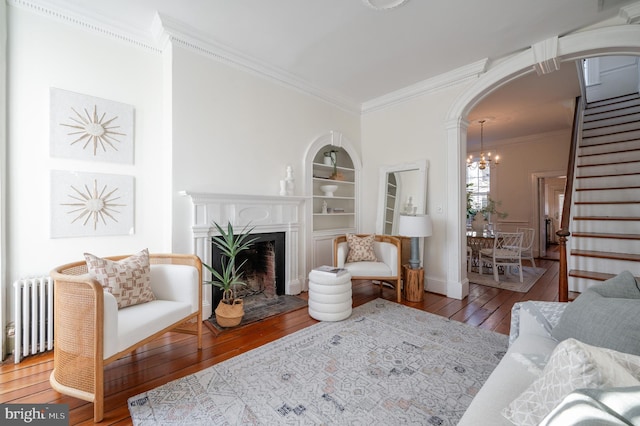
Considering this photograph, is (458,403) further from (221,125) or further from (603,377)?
(221,125)

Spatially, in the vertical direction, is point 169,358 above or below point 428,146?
below

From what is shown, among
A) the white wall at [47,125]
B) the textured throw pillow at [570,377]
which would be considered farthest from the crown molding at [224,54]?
the textured throw pillow at [570,377]

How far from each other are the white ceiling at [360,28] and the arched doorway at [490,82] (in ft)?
0.42

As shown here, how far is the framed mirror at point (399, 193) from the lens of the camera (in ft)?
13.2

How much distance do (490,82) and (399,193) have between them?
5.86 feet

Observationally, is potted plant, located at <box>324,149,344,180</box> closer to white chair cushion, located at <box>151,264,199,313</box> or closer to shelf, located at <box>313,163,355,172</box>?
shelf, located at <box>313,163,355,172</box>

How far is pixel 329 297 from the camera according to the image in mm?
2887

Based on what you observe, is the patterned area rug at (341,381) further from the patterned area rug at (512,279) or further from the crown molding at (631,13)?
the crown molding at (631,13)

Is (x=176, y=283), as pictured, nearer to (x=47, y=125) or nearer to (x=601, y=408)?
(x=47, y=125)

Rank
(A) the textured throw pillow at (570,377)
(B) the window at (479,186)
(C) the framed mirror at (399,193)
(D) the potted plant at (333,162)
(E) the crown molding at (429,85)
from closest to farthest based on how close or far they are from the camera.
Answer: (A) the textured throw pillow at (570,377) < (E) the crown molding at (429,85) < (C) the framed mirror at (399,193) < (D) the potted plant at (333,162) < (B) the window at (479,186)

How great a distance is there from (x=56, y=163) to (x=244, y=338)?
222 cm

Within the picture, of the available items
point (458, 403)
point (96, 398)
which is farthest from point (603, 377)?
point (96, 398)

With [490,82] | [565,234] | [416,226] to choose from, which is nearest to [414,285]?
[416,226]

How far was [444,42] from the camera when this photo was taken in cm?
306
